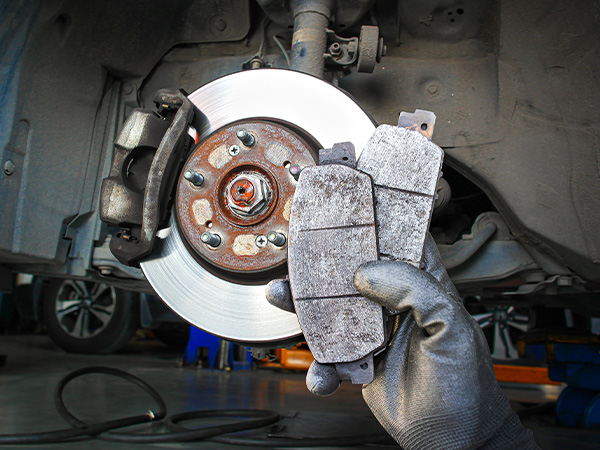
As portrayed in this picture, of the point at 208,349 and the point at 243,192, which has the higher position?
the point at 243,192

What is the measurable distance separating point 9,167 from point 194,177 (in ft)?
1.98

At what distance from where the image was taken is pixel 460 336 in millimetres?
593

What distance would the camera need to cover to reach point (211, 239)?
2.49ft

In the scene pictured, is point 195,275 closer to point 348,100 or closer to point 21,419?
point 348,100

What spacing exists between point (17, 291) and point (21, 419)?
3.35 metres

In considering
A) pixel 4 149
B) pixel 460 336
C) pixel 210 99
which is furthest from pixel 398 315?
pixel 4 149

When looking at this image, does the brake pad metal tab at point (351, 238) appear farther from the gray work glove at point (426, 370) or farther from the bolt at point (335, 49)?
the bolt at point (335, 49)

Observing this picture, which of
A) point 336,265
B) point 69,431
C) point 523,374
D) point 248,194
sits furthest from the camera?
point 523,374

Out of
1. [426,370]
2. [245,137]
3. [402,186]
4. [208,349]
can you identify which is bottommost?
[208,349]

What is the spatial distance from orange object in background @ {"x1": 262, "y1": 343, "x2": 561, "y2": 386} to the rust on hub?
2295 millimetres

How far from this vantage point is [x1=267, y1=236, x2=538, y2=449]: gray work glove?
0.58 m

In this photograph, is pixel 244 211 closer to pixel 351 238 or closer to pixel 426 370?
pixel 351 238

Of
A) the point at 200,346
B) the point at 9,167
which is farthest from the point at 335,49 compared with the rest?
the point at 200,346

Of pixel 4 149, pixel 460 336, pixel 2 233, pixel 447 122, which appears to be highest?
pixel 447 122
